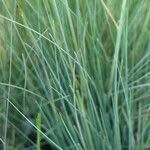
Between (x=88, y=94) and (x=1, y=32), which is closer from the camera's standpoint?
(x=88, y=94)

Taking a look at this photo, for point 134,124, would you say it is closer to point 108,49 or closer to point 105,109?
point 105,109

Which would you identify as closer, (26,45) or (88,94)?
(88,94)

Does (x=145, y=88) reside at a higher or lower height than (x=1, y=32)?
lower

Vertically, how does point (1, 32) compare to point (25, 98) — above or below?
above

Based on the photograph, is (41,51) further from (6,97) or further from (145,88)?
(145,88)

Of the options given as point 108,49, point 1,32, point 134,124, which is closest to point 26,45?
point 1,32

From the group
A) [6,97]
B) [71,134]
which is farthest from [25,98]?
[71,134]
